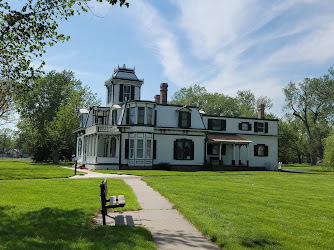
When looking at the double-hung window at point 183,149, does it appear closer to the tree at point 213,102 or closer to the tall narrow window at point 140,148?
the tall narrow window at point 140,148

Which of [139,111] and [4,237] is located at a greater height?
[139,111]

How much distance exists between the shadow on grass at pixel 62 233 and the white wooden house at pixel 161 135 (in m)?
22.5

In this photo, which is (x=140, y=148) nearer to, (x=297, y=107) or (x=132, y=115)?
(x=132, y=115)

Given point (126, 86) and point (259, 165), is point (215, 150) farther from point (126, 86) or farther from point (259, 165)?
point (126, 86)

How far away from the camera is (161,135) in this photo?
106ft

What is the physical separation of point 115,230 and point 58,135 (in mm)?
43108

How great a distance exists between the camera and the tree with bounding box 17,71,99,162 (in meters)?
47.8

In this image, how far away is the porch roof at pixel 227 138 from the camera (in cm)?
3378

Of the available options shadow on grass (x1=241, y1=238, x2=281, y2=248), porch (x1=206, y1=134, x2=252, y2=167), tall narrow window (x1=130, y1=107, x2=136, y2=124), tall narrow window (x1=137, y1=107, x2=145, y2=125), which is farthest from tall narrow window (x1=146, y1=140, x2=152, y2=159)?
shadow on grass (x1=241, y1=238, x2=281, y2=248)

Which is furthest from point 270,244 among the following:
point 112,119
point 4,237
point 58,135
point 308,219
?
point 58,135

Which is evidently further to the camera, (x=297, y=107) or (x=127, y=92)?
(x=297, y=107)

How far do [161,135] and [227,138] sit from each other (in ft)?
26.8

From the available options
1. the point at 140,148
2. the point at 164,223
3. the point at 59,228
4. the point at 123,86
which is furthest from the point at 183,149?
the point at 59,228

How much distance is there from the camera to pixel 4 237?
20.0ft
